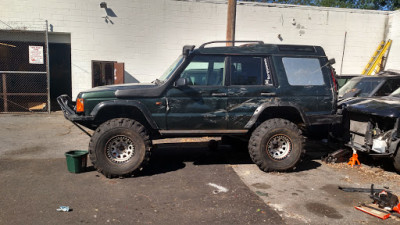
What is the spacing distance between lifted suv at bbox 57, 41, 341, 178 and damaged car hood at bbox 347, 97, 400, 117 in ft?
2.01

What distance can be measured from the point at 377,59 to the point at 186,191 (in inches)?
506

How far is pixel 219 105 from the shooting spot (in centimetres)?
526

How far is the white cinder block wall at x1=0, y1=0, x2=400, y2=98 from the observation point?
11.8 metres

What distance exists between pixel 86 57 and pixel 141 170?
8.34 metres

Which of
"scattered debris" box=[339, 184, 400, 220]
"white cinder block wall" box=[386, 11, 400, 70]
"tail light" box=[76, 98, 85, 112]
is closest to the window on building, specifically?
"tail light" box=[76, 98, 85, 112]

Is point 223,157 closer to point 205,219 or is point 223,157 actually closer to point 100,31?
point 205,219

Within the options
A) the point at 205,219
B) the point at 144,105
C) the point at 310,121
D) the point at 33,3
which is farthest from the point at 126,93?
the point at 33,3

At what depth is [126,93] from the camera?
5.05 meters

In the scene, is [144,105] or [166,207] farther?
[144,105]

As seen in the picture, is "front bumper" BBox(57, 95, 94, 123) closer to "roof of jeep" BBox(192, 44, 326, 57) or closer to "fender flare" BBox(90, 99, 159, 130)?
"fender flare" BBox(90, 99, 159, 130)

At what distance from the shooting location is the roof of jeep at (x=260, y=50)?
17.7ft

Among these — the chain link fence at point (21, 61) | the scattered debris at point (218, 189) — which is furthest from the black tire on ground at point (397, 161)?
the chain link fence at point (21, 61)

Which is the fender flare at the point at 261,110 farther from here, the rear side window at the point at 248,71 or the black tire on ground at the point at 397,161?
the black tire on ground at the point at 397,161

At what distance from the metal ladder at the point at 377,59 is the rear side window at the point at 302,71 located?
9779mm
